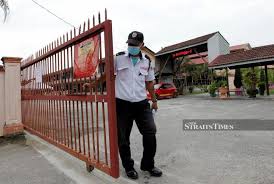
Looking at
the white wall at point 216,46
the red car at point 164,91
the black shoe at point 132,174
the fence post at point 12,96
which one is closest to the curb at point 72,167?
the black shoe at point 132,174

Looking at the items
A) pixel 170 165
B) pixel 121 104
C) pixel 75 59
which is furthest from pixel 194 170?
pixel 75 59

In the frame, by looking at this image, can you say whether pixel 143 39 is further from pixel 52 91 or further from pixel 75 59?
pixel 52 91

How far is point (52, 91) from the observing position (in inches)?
196

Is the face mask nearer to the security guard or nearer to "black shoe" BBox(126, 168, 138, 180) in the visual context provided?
the security guard

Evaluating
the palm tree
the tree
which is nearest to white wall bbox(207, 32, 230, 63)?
the tree

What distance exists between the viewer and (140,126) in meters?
3.46

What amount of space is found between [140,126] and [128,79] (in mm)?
627

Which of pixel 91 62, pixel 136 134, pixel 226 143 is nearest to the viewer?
pixel 91 62

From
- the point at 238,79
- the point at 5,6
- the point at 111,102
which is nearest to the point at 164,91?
the point at 238,79

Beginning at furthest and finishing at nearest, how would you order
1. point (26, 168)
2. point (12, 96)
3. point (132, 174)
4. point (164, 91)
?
point (164, 91) → point (12, 96) → point (26, 168) → point (132, 174)

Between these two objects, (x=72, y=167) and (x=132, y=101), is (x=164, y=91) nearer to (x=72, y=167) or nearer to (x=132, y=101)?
(x=72, y=167)

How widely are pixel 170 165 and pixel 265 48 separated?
1673 centimetres

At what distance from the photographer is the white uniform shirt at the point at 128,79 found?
3.36 meters

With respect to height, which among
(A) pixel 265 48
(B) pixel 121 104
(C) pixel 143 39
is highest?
(A) pixel 265 48
